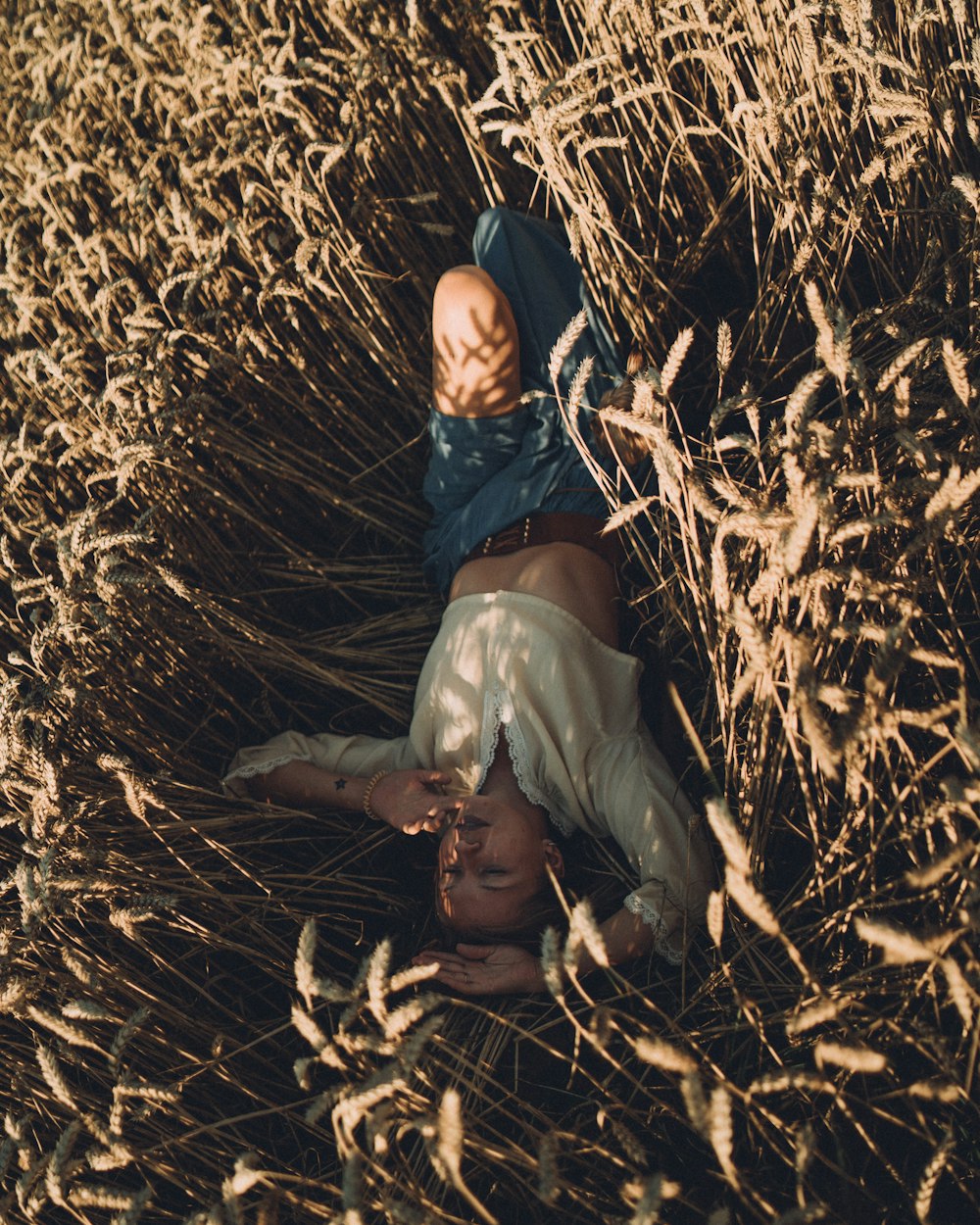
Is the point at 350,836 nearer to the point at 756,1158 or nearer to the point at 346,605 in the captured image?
the point at 346,605

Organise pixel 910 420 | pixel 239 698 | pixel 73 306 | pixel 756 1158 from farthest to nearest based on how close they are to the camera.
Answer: pixel 73 306, pixel 239 698, pixel 910 420, pixel 756 1158

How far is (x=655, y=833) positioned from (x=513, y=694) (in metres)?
0.38

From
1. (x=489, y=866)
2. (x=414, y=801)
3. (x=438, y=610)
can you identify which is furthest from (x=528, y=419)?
(x=489, y=866)

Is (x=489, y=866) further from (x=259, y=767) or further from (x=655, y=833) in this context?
(x=259, y=767)

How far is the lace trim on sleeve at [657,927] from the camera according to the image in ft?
4.66

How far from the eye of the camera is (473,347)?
1.81 meters

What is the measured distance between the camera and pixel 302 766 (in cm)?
187

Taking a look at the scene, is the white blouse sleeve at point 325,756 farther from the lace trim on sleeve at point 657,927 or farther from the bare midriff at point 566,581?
the lace trim on sleeve at point 657,927

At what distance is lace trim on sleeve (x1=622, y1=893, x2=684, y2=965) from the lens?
142 cm

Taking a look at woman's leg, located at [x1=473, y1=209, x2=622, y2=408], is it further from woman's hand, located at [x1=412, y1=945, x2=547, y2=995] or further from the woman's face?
woman's hand, located at [x1=412, y1=945, x2=547, y2=995]

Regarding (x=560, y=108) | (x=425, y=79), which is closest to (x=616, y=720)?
(x=560, y=108)

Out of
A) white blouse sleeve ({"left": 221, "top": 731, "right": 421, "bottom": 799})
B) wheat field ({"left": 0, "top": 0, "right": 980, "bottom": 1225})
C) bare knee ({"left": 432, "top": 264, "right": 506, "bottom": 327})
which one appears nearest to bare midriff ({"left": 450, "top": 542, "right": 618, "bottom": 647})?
wheat field ({"left": 0, "top": 0, "right": 980, "bottom": 1225})

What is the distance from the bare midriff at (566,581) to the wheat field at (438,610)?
0.36 ft

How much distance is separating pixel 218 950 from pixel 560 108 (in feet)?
5.21
